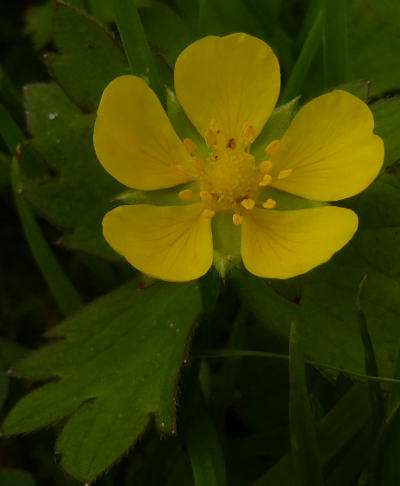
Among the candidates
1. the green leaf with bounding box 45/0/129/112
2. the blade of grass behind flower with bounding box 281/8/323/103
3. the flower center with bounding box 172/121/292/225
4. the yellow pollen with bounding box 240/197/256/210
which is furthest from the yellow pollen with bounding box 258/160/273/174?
the green leaf with bounding box 45/0/129/112

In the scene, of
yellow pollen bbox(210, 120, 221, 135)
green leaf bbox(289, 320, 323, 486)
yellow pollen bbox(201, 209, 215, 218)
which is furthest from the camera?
yellow pollen bbox(210, 120, 221, 135)

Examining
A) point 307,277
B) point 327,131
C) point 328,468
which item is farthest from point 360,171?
point 328,468

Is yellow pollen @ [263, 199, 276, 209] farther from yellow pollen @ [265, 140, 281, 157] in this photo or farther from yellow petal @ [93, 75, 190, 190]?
yellow petal @ [93, 75, 190, 190]

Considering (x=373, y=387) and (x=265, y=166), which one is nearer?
(x=373, y=387)

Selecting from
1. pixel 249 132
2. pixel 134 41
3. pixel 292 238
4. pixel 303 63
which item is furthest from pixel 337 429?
pixel 134 41

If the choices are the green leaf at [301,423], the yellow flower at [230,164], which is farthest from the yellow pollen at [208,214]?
the green leaf at [301,423]

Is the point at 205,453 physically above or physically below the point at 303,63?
below

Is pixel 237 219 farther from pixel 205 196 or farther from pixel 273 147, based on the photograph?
pixel 273 147

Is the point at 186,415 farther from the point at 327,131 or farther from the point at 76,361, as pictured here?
the point at 327,131

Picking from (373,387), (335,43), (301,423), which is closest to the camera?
(301,423)
